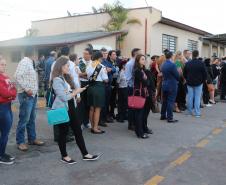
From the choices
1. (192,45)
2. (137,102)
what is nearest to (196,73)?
(137,102)

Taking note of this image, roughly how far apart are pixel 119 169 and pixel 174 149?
164 cm

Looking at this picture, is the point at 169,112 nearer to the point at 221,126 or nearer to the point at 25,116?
the point at 221,126

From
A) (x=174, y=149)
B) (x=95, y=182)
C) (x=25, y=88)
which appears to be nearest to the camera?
(x=95, y=182)

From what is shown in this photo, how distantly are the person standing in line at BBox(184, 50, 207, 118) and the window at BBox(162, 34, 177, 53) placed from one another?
12.6m

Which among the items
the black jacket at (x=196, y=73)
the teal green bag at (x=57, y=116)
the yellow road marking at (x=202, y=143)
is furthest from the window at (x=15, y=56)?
the teal green bag at (x=57, y=116)

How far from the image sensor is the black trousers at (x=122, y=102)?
897 centimetres

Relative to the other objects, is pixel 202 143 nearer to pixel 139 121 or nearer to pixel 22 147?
pixel 139 121

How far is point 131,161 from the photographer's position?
5641mm

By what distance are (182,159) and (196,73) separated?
4.57 m

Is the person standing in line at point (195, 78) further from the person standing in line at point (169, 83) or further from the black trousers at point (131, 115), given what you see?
the black trousers at point (131, 115)

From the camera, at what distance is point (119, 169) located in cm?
523

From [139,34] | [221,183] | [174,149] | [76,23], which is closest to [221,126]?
[174,149]

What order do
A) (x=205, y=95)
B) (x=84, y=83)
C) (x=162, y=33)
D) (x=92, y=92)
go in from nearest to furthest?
(x=92, y=92), (x=84, y=83), (x=205, y=95), (x=162, y=33)

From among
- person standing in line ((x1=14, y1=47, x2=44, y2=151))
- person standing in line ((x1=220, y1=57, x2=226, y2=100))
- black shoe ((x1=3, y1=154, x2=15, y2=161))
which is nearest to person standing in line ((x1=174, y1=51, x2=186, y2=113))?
person standing in line ((x1=220, y1=57, x2=226, y2=100))
